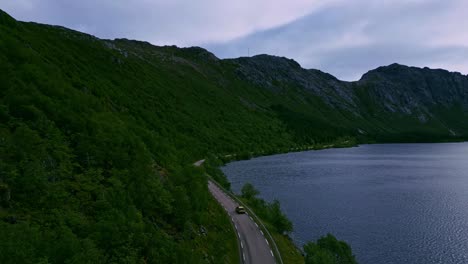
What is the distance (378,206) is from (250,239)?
48.3 m

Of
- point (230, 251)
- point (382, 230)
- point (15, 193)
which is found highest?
point (15, 193)

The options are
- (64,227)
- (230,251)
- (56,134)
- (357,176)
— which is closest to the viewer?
(64,227)

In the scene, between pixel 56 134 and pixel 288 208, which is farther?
pixel 288 208

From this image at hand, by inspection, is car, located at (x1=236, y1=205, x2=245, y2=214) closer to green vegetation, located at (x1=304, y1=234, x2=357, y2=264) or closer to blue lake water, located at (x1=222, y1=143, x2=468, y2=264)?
blue lake water, located at (x1=222, y1=143, x2=468, y2=264)

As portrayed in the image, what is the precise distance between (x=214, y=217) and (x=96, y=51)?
6082 inches

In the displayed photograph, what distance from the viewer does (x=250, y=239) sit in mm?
44969

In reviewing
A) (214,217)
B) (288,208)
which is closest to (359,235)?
(288,208)

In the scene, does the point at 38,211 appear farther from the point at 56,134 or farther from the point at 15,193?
the point at 56,134

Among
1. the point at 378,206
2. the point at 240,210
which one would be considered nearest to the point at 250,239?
the point at 240,210

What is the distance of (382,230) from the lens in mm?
64062

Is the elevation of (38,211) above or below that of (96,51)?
below

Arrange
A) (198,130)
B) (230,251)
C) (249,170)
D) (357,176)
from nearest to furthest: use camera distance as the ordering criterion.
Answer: (230,251) < (357,176) < (249,170) < (198,130)

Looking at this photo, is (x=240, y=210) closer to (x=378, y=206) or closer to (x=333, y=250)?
(x=333, y=250)

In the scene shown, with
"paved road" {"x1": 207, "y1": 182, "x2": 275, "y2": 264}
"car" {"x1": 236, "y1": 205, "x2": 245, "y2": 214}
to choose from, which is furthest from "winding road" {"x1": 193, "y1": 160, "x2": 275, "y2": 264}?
"car" {"x1": 236, "y1": 205, "x2": 245, "y2": 214}
